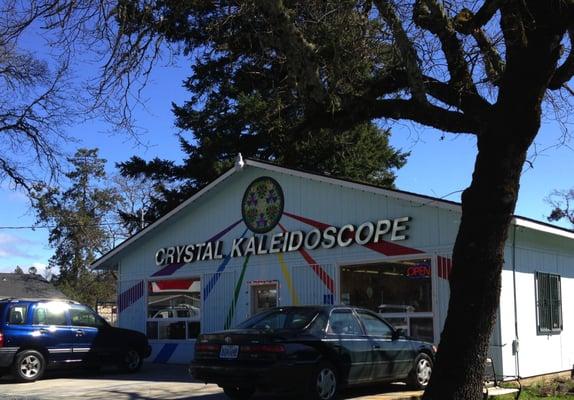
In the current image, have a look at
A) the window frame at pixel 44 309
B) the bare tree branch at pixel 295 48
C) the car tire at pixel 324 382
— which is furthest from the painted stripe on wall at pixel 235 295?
the bare tree branch at pixel 295 48

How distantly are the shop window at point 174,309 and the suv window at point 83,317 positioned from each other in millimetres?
3196

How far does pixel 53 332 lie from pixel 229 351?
717 centimetres

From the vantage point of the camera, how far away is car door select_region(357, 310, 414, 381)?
11250 mm

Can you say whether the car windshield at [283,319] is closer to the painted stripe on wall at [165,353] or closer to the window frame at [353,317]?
the window frame at [353,317]

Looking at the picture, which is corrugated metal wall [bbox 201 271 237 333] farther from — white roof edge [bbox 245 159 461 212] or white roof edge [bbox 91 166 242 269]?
white roof edge [bbox 245 159 461 212]

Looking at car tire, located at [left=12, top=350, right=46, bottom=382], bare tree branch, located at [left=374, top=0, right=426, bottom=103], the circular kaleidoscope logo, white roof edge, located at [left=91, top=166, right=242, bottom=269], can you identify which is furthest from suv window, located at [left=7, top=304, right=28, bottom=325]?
bare tree branch, located at [left=374, top=0, right=426, bottom=103]

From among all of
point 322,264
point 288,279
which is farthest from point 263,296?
point 322,264

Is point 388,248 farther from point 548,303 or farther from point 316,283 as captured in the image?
point 548,303

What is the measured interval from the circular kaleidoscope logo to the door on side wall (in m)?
1.48

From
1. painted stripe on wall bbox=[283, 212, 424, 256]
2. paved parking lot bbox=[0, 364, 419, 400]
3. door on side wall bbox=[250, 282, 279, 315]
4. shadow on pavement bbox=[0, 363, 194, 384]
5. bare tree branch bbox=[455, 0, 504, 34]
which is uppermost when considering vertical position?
bare tree branch bbox=[455, 0, 504, 34]

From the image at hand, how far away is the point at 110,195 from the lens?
2306 inches

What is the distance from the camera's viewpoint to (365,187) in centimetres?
1556

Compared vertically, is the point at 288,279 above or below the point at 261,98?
below

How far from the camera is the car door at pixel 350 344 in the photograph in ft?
34.8
